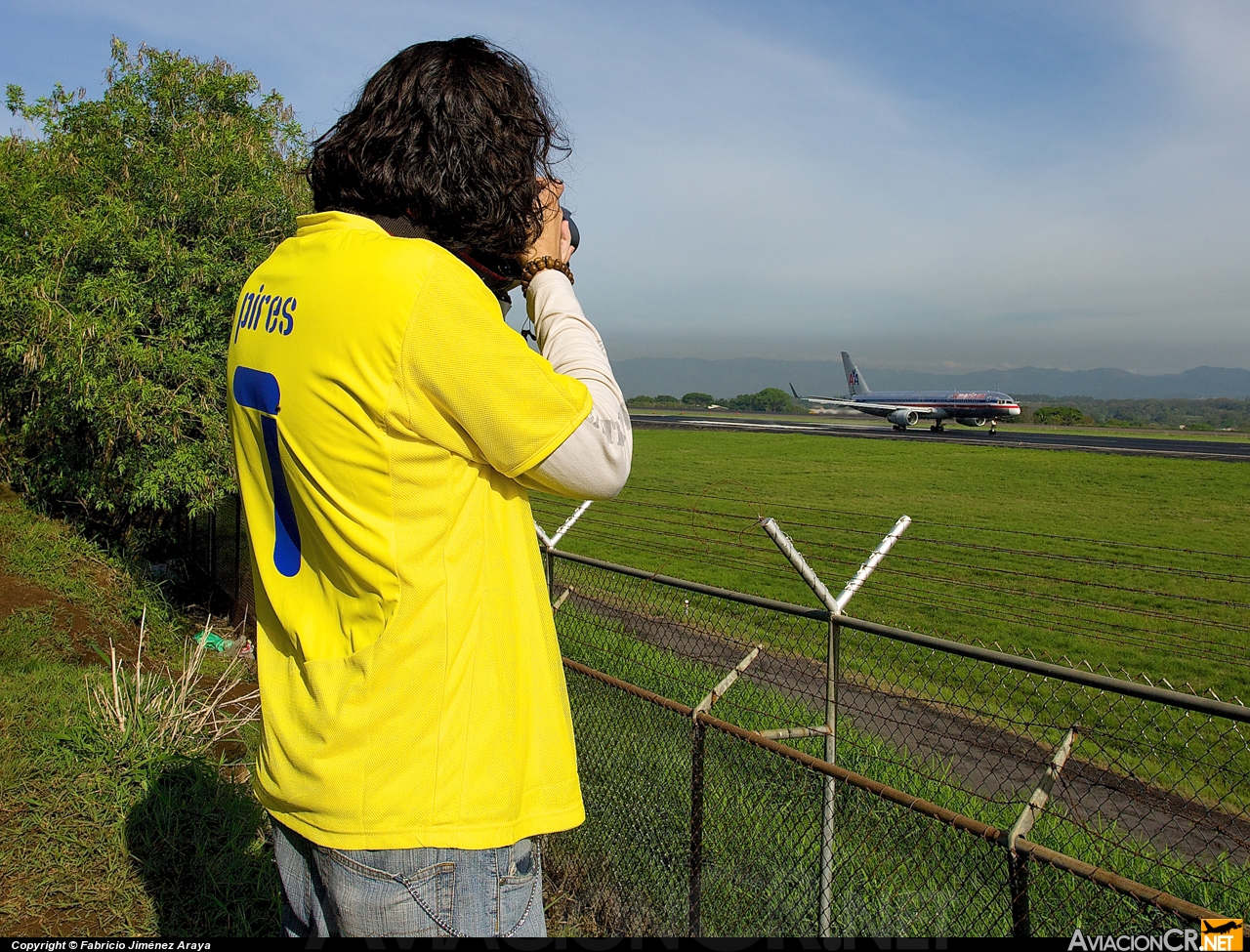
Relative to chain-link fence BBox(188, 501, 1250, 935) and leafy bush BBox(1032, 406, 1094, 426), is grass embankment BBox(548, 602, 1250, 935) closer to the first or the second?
chain-link fence BBox(188, 501, 1250, 935)

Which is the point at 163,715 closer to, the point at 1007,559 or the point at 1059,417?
the point at 1007,559

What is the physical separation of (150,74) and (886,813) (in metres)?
9.46

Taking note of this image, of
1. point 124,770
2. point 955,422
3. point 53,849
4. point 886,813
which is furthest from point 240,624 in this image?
point 955,422

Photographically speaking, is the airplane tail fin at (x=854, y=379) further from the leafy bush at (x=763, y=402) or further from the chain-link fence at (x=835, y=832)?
the chain-link fence at (x=835, y=832)

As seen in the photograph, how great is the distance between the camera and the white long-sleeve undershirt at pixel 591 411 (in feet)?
4.01

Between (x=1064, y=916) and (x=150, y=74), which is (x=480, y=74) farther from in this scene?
(x=150, y=74)

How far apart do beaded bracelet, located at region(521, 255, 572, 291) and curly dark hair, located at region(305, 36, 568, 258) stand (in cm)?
8

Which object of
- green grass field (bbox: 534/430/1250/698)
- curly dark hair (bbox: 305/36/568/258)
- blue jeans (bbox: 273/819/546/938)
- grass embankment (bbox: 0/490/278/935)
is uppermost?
curly dark hair (bbox: 305/36/568/258)

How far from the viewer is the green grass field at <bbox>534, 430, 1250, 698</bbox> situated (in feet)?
23.0

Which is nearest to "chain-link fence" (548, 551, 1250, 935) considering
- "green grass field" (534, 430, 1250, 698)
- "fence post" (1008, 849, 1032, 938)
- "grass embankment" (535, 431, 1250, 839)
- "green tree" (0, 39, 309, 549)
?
"fence post" (1008, 849, 1032, 938)

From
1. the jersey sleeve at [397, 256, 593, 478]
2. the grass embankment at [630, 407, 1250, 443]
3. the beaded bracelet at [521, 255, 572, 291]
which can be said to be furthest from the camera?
the grass embankment at [630, 407, 1250, 443]

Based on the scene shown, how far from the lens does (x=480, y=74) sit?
4.31 ft

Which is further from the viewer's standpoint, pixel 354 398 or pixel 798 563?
pixel 798 563

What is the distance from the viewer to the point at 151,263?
7.92m
